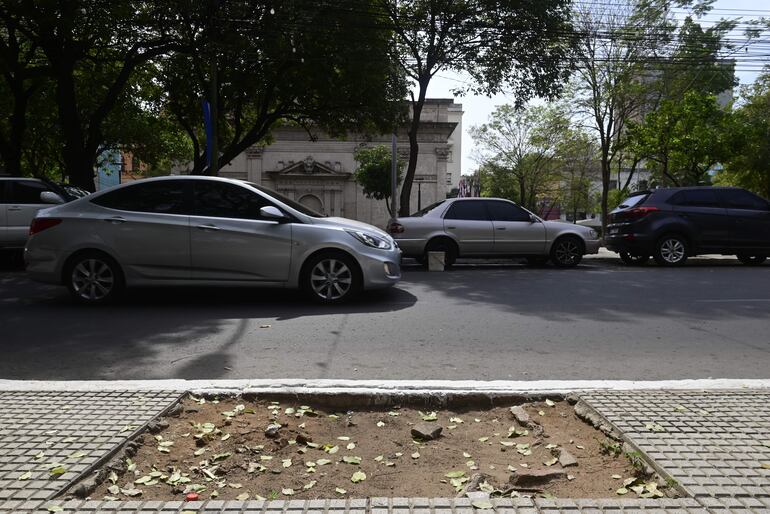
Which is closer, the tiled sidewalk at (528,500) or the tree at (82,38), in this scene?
the tiled sidewalk at (528,500)

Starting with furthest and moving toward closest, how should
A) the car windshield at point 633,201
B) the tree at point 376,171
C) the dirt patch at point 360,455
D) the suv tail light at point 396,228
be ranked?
1. the tree at point 376,171
2. the car windshield at point 633,201
3. the suv tail light at point 396,228
4. the dirt patch at point 360,455

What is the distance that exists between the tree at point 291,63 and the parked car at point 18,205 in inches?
200

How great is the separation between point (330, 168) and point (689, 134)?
71.0ft

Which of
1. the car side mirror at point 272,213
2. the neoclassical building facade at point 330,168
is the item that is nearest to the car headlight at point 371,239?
the car side mirror at point 272,213

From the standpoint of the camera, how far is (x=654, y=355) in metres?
5.25

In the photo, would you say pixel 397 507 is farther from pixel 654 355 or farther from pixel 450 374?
pixel 654 355

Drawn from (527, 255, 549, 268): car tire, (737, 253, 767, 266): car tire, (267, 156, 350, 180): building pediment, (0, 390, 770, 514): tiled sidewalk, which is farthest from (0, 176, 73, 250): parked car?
(267, 156, 350, 180): building pediment

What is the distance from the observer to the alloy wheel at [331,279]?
7695mm

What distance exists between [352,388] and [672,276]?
8.87 m

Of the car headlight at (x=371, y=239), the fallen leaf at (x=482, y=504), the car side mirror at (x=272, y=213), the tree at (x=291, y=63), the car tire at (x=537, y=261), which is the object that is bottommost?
the fallen leaf at (x=482, y=504)

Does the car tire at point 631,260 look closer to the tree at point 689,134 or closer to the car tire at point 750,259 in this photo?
the car tire at point 750,259

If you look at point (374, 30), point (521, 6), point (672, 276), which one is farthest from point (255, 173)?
point (672, 276)

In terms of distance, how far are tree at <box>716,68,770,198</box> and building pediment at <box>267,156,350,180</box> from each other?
70.6ft

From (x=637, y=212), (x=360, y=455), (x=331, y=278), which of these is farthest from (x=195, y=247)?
(x=637, y=212)
